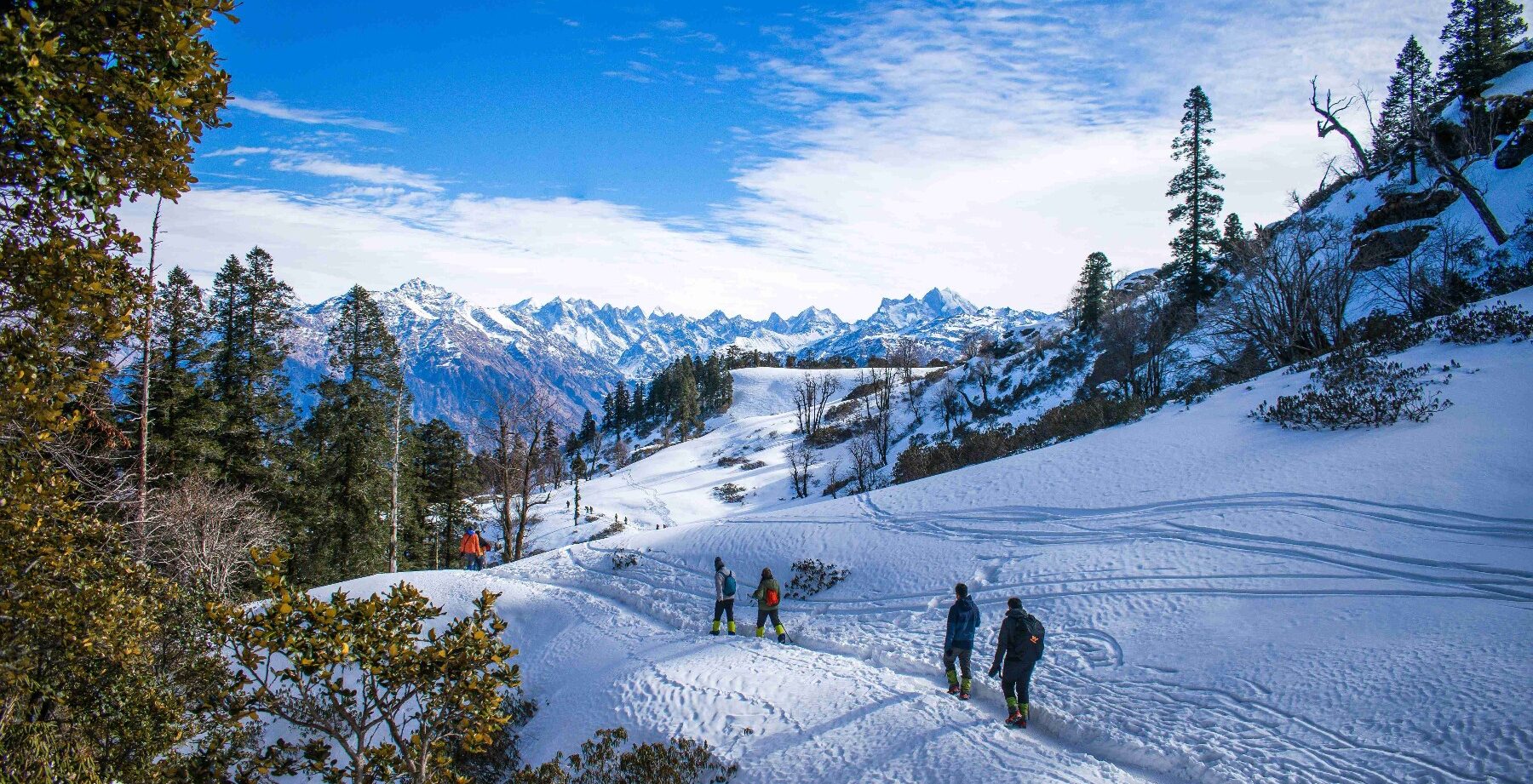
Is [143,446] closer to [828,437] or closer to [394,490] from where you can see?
[394,490]

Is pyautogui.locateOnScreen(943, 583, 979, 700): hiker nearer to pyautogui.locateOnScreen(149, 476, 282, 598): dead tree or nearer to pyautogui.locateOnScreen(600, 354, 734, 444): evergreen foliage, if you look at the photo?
pyautogui.locateOnScreen(149, 476, 282, 598): dead tree

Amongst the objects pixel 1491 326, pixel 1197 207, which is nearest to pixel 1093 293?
pixel 1197 207

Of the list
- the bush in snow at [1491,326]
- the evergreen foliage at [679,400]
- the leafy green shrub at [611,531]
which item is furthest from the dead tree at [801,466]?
the evergreen foliage at [679,400]

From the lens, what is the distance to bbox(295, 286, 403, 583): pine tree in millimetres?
26906

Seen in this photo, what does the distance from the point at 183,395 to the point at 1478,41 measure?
71.8 meters

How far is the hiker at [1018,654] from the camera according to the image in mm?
9578

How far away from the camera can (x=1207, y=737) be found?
8.66 metres

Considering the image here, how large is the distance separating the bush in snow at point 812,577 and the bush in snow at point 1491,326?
19.0 m

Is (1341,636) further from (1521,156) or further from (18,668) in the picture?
(1521,156)

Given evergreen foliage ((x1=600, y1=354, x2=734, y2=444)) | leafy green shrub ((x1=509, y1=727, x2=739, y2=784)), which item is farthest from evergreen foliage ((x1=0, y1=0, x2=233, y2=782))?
evergreen foliage ((x1=600, y1=354, x2=734, y2=444))

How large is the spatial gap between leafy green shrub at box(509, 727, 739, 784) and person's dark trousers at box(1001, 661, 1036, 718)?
400 centimetres

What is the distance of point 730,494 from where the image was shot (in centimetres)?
4962

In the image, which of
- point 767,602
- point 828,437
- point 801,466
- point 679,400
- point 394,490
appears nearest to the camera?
point 767,602

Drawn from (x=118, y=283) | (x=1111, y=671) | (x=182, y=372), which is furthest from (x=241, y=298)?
(x=1111, y=671)
